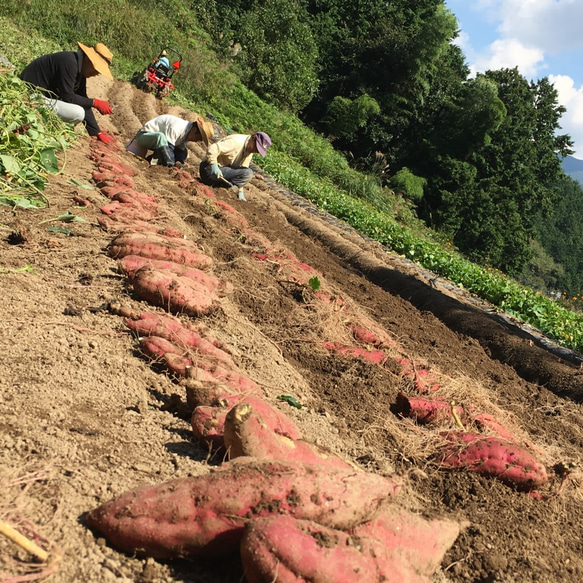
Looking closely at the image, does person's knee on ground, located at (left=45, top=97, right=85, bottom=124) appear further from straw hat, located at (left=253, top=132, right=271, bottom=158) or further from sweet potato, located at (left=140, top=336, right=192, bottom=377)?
sweet potato, located at (left=140, top=336, right=192, bottom=377)

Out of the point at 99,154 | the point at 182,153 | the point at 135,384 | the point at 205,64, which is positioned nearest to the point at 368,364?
the point at 135,384

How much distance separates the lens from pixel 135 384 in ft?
9.31

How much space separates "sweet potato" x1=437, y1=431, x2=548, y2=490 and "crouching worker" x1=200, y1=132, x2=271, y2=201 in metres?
5.56

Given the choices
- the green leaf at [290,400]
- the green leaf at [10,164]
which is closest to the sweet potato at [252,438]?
the green leaf at [290,400]

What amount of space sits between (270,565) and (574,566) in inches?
73.6

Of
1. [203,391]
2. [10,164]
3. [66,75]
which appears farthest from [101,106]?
[203,391]

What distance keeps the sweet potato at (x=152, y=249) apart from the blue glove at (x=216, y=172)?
4309 mm

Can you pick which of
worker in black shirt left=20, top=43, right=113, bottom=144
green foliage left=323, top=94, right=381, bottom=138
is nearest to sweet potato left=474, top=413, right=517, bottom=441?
worker in black shirt left=20, top=43, right=113, bottom=144

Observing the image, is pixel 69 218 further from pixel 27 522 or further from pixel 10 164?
pixel 27 522

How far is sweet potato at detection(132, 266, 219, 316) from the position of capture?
3.59 m

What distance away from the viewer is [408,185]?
2848cm

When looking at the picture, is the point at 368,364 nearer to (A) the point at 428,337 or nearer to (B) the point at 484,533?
(B) the point at 484,533

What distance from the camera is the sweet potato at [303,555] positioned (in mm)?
1597

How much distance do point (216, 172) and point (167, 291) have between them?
527 cm
